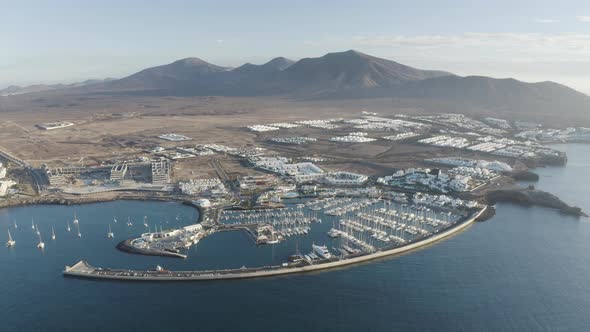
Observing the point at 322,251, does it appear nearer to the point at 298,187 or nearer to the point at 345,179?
the point at 298,187

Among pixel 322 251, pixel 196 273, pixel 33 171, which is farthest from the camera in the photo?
pixel 33 171

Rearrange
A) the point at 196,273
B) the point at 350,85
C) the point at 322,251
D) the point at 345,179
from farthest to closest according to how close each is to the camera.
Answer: the point at 350,85 < the point at 345,179 < the point at 322,251 < the point at 196,273

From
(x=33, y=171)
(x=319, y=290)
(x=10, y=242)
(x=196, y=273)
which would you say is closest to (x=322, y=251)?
(x=319, y=290)

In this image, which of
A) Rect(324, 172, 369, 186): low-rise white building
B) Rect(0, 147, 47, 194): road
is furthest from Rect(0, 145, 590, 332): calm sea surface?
Rect(324, 172, 369, 186): low-rise white building

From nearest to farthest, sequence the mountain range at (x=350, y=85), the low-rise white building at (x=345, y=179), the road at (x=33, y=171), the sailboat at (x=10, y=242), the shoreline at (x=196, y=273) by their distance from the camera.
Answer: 1. the shoreline at (x=196, y=273)
2. the sailboat at (x=10, y=242)
3. the road at (x=33, y=171)
4. the low-rise white building at (x=345, y=179)
5. the mountain range at (x=350, y=85)

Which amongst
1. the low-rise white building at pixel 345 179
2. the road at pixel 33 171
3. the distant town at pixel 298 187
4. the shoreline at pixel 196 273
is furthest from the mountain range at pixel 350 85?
the road at pixel 33 171

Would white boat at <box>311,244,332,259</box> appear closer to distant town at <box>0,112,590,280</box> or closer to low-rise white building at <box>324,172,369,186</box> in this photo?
distant town at <box>0,112,590,280</box>

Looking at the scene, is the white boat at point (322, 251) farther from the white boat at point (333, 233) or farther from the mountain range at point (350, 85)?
the mountain range at point (350, 85)
